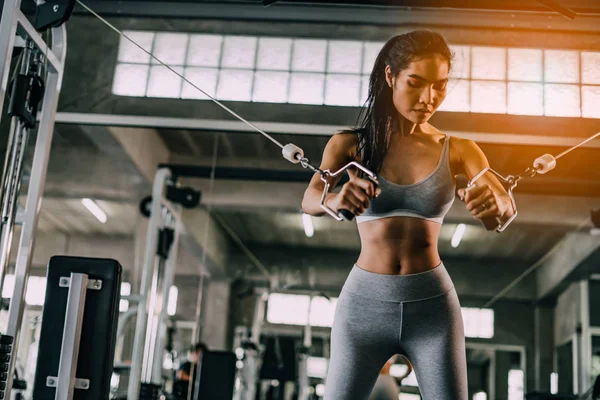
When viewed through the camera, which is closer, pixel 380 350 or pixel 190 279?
pixel 380 350

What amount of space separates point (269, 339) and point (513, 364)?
1.53 meters

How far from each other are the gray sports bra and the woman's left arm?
10 cm

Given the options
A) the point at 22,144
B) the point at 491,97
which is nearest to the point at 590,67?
the point at 491,97

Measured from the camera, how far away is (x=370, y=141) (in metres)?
1.64

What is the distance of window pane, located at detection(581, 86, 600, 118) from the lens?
3.36 metres

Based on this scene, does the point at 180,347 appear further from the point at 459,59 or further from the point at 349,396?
the point at 349,396

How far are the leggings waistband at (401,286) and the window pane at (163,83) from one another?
2.63 meters

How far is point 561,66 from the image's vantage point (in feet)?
11.6

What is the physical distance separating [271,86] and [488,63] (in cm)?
116

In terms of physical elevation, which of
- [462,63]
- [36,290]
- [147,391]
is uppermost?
[462,63]

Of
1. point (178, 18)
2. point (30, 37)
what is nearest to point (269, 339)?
point (178, 18)

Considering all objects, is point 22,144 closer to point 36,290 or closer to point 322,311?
point 322,311

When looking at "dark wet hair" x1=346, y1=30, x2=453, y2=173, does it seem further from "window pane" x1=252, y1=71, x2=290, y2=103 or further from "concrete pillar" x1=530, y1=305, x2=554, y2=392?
"concrete pillar" x1=530, y1=305, x2=554, y2=392

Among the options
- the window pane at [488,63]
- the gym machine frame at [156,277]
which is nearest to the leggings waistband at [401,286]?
the window pane at [488,63]
